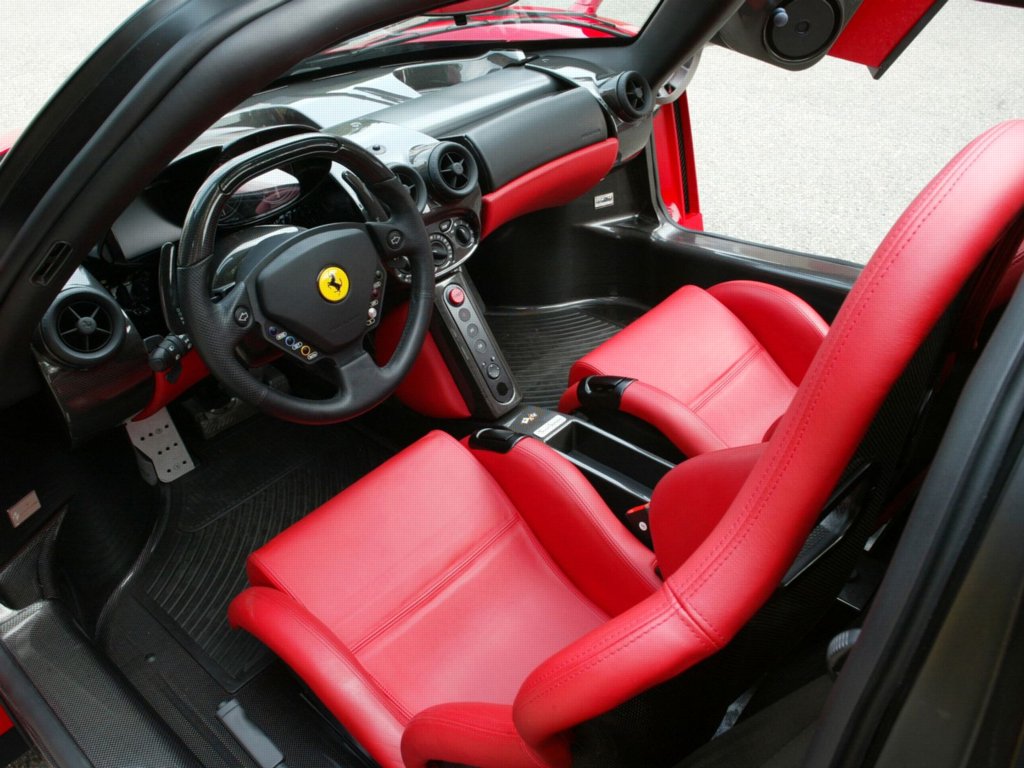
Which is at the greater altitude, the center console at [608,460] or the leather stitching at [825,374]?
the leather stitching at [825,374]

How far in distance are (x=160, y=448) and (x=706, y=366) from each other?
1.30 m

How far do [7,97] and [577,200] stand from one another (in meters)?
2.27

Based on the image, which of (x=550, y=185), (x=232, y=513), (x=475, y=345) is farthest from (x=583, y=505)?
(x=232, y=513)

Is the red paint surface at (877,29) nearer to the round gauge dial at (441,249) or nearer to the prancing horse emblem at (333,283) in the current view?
the round gauge dial at (441,249)

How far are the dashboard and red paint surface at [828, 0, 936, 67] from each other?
451 mm

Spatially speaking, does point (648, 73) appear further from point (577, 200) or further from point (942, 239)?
point (942, 239)

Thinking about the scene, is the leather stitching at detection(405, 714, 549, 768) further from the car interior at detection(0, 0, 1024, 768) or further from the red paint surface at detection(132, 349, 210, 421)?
the red paint surface at detection(132, 349, 210, 421)

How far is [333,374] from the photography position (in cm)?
130

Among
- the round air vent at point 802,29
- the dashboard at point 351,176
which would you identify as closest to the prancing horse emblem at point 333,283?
the dashboard at point 351,176

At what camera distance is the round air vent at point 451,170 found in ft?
4.84

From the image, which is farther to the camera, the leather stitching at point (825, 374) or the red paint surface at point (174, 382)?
the red paint surface at point (174, 382)

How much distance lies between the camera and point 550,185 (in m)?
1.76

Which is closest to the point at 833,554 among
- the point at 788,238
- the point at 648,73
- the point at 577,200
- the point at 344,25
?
the point at 344,25

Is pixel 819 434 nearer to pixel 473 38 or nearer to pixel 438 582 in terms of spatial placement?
pixel 438 582
